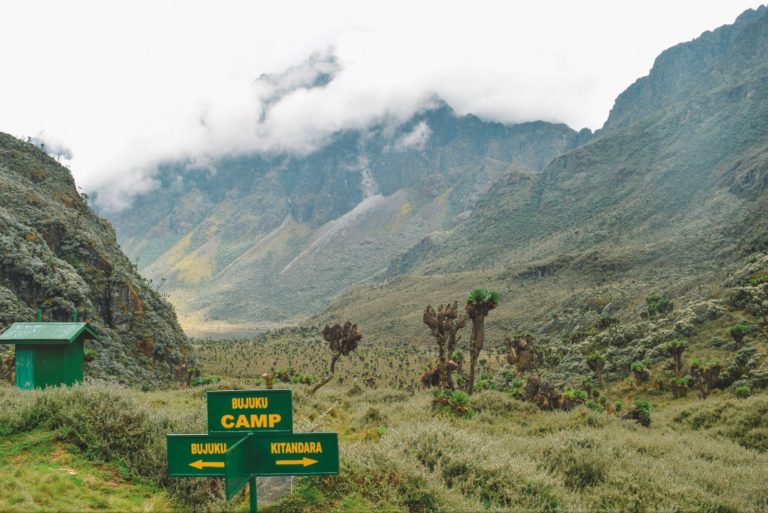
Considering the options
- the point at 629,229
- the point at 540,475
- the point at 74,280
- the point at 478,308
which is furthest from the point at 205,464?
the point at 629,229

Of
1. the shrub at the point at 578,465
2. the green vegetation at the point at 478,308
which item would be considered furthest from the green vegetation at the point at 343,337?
the shrub at the point at 578,465

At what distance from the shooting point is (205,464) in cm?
654

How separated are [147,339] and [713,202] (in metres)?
121

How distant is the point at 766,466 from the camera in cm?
1244

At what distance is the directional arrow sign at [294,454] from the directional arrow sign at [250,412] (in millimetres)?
156

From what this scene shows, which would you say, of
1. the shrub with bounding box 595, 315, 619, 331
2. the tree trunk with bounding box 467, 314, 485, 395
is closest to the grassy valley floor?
the tree trunk with bounding box 467, 314, 485, 395

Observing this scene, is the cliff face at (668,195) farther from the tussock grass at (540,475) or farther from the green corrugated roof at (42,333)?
the green corrugated roof at (42,333)

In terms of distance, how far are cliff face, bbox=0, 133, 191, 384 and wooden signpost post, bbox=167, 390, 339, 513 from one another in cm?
2936

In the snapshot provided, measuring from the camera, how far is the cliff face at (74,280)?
117 ft

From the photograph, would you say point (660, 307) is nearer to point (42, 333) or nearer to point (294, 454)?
point (42, 333)

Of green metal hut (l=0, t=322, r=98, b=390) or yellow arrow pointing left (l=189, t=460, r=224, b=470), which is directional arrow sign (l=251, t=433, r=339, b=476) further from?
green metal hut (l=0, t=322, r=98, b=390)

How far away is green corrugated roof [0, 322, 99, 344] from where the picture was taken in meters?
17.8

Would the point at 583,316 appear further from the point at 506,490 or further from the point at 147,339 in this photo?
the point at 506,490

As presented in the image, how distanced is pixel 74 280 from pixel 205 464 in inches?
1556
